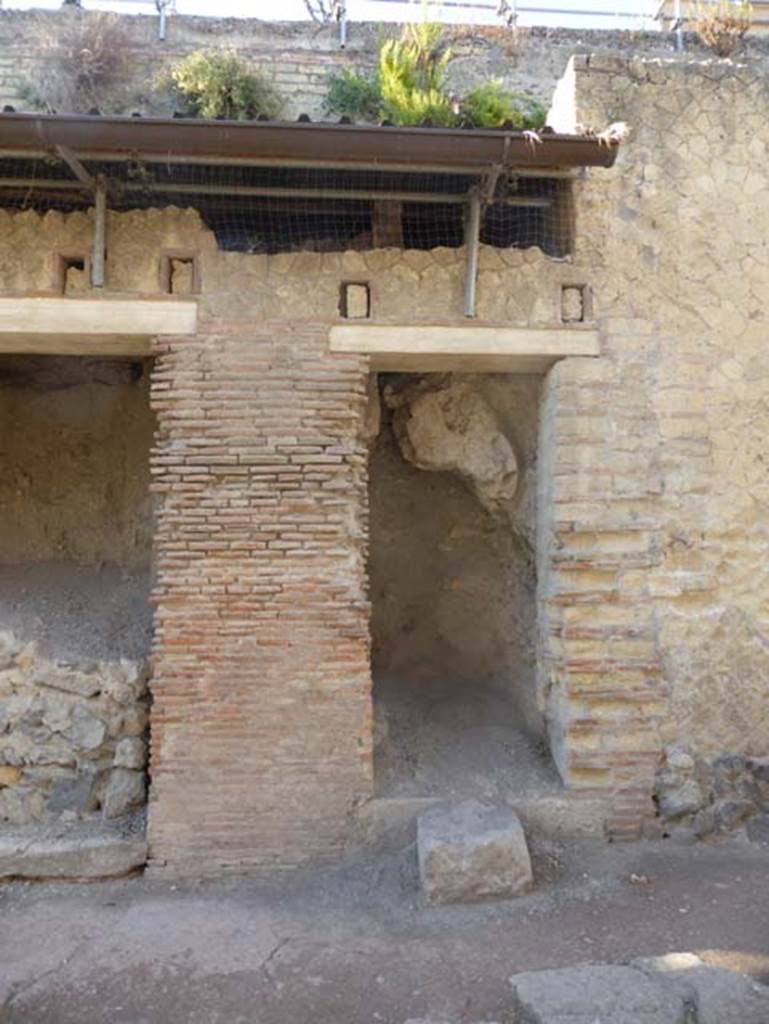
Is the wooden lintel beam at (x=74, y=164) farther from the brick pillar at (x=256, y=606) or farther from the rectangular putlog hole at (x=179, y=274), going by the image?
the brick pillar at (x=256, y=606)

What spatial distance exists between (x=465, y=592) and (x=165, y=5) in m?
8.54

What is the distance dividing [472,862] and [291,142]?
174 inches

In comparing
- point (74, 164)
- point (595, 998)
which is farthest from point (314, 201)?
point (595, 998)

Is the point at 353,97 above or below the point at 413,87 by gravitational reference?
above

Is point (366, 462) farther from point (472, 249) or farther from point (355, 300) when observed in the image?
point (472, 249)

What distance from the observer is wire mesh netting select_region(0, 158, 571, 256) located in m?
5.72

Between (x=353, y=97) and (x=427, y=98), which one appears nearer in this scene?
(x=427, y=98)

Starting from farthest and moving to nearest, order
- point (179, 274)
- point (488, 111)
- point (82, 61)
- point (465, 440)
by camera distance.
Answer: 1. point (82, 61)
2. point (465, 440)
3. point (488, 111)
4. point (179, 274)

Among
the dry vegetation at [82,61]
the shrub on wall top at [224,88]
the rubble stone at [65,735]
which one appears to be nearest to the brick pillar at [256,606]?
the rubble stone at [65,735]

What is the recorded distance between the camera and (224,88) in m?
7.99

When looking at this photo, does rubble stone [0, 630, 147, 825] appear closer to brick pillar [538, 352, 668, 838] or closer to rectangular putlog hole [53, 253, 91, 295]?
rectangular putlog hole [53, 253, 91, 295]

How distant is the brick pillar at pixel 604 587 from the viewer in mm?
5762

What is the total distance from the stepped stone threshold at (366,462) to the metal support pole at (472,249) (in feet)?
0.07

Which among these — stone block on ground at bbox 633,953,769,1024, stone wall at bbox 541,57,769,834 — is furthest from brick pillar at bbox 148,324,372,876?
stone block on ground at bbox 633,953,769,1024
